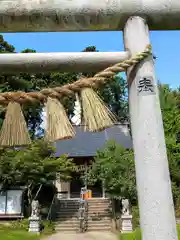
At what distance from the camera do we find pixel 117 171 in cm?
1352

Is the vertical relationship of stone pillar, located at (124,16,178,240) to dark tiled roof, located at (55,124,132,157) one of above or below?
below

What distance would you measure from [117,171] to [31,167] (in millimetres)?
3897

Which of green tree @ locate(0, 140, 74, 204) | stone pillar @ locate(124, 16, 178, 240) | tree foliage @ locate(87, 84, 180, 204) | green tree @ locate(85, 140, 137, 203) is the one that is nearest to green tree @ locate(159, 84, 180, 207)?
tree foliage @ locate(87, 84, 180, 204)

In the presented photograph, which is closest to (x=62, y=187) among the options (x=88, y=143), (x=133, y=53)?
(x=88, y=143)

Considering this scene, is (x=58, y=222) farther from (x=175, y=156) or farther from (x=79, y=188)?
(x=175, y=156)

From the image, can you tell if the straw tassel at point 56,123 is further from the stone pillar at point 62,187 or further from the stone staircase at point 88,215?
the stone pillar at point 62,187

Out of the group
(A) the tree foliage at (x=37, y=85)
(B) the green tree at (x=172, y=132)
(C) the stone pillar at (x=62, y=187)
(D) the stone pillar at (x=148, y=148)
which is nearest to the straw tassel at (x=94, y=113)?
(D) the stone pillar at (x=148, y=148)

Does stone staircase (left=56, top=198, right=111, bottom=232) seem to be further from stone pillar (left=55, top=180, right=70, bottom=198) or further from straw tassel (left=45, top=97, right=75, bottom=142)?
straw tassel (left=45, top=97, right=75, bottom=142)

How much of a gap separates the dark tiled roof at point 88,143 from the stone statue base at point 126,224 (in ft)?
18.9

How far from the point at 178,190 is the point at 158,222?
43.8 ft

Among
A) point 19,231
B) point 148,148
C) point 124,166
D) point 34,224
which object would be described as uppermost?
point 124,166

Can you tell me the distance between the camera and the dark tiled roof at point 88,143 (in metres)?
18.0

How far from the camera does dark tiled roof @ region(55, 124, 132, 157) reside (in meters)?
18.0

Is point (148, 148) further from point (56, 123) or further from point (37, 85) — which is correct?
point (37, 85)
